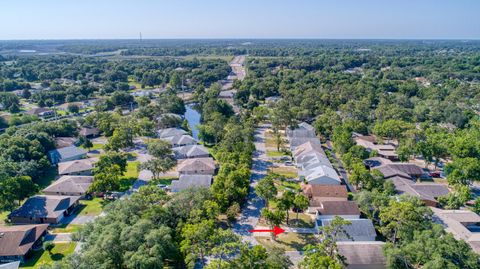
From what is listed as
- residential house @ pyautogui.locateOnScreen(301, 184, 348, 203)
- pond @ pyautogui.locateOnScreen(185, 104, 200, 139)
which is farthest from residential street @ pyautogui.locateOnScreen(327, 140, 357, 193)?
pond @ pyautogui.locateOnScreen(185, 104, 200, 139)

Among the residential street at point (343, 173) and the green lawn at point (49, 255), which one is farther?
the residential street at point (343, 173)

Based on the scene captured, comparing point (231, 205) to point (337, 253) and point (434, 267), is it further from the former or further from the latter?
point (434, 267)

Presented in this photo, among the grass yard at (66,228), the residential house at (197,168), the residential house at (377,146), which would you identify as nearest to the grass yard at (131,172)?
the residential house at (197,168)

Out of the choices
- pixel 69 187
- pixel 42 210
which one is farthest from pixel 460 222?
pixel 69 187

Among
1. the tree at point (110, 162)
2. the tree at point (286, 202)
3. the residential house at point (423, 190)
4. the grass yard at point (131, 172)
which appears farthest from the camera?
the grass yard at point (131, 172)

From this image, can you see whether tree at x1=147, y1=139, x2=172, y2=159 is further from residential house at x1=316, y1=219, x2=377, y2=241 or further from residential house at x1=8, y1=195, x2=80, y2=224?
residential house at x1=316, y1=219, x2=377, y2=241

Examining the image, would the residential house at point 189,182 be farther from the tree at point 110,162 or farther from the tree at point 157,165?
the tree at point 110,162
